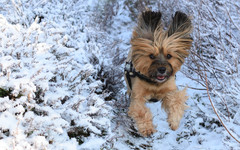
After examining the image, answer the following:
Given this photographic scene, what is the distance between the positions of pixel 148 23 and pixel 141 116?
4.31 feet

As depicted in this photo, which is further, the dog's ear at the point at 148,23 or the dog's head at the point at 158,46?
the dog's ear at the point at 148,23

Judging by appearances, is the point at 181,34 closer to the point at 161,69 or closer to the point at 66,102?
the point at 161,69

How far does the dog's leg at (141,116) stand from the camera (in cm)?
381

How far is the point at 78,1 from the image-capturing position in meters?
7.46

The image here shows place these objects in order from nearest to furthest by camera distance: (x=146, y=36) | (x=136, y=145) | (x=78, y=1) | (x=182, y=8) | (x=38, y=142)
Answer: (x=38, y=142)
(x=136, y=145)
(x=146, y=36)
(x=182, y=8)
(x=78, y=1)

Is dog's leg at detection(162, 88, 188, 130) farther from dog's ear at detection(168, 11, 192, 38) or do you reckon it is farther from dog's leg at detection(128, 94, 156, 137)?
dog's ear at detection(168, 11, 192, 38)

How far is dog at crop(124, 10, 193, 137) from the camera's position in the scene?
12.4ft

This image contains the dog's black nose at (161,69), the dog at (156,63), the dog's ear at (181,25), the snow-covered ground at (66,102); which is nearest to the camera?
the snow-covered ground at (66,102)

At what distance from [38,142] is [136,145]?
1693 mm

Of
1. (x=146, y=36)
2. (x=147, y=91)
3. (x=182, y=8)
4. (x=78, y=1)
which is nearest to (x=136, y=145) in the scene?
(x=147, y=91)

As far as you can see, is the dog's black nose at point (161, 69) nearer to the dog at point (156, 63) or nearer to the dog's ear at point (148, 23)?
the dog at point (156, 63)

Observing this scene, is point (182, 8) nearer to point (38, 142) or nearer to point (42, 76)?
point (42, 76)

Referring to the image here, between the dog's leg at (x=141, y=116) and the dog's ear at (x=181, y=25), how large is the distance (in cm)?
106

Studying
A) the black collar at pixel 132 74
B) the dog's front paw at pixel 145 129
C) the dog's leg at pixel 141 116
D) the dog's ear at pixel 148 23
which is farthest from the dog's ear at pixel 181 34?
the dog's front paw at pixel 145 129
